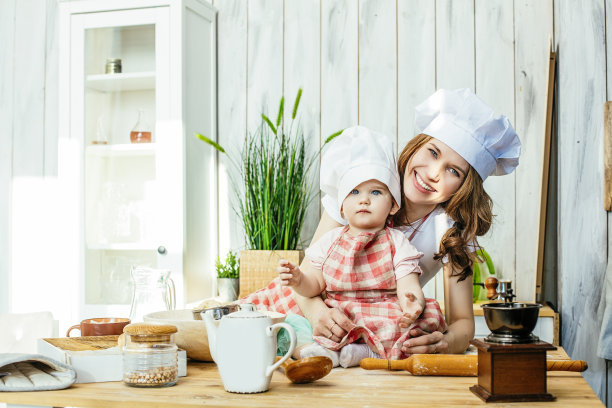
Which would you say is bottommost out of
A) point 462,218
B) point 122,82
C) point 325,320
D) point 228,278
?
point 228,278

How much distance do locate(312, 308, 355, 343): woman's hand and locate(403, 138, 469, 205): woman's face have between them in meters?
0.37

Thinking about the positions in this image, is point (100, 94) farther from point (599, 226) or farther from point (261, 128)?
point (599, 226)

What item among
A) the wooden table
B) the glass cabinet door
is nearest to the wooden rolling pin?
the wooden table

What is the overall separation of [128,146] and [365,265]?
1.80 meters

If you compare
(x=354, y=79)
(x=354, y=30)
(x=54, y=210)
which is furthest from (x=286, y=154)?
(x=54, y=210)

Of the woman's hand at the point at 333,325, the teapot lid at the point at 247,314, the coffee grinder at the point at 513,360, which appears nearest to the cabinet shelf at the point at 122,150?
the woman's hand at the point at 333,325

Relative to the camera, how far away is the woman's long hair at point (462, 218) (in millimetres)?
1479

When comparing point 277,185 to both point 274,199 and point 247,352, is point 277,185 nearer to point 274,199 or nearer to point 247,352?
point 274,199

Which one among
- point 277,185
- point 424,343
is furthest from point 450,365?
point 277,185

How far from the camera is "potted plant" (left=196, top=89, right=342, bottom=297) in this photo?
273cm

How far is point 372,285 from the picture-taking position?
1.34m

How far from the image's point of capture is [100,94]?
2916 mm

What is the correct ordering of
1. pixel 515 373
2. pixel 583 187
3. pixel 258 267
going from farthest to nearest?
pixel 258 267
pixel 583 187
pixel 515 373

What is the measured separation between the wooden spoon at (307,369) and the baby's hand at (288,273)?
233mm
